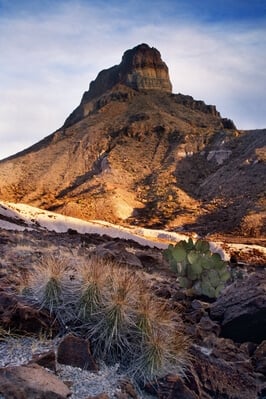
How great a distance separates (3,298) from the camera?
6414 millimetres

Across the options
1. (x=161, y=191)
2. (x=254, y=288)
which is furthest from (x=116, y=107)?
(x=254, y=288)

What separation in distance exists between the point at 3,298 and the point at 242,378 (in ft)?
8.41

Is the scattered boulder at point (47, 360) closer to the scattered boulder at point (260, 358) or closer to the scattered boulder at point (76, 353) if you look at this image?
the scattered boulder at point (76, 353)

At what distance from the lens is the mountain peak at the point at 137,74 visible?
7706 cm

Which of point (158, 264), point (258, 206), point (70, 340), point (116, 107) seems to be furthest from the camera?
point (116, 107)

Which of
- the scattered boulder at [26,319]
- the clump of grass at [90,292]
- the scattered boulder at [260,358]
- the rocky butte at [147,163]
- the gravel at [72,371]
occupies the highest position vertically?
the rocky butte at [147,163]

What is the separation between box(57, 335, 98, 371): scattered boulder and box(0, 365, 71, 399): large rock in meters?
0.65

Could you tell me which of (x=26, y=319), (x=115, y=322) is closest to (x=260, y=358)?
(x=115, y=322)

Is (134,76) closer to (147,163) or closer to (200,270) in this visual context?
(147,163)

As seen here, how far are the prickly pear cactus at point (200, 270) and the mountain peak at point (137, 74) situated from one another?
6572cm

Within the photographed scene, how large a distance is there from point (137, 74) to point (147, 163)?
2164 centimetres

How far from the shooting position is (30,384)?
14.8 ft

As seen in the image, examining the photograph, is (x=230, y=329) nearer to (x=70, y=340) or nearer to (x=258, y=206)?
(x=70, y=340)

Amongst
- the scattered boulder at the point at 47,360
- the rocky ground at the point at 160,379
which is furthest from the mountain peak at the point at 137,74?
the scattered boulder at the point at 47,360
